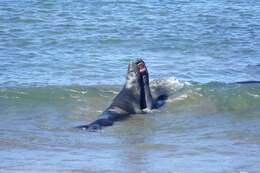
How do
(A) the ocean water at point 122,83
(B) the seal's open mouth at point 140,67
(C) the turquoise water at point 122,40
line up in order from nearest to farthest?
(A) the ocean water at point 122,83 < (B) the seal's open mouth at point 140,67 < (C) the turquoise water at point 122,40

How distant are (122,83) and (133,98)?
1.45 metres

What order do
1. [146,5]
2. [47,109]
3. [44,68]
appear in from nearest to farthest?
[47,109], [44,68], [146,5]

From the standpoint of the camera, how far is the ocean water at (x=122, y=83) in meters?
7.70

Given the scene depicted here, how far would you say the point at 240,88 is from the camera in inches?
443

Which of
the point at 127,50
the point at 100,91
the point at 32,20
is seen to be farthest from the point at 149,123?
the point at 32,20

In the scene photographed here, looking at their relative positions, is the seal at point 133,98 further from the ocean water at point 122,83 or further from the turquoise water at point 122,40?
the turquoise water at point 122,40

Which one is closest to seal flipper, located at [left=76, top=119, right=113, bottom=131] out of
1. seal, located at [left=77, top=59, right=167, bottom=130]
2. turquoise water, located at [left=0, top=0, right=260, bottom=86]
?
seal, located at [left=77, top=59, right=167, bottom=130]

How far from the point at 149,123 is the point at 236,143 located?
59.4 inches

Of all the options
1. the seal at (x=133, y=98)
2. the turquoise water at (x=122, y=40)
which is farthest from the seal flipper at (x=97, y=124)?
the turquoise water at (x=122, y=40)

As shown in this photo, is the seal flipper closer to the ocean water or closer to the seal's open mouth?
the ocean water

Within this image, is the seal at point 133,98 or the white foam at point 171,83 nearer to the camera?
the seal at point 133,98

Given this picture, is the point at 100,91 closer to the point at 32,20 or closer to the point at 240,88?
the point at 240,88

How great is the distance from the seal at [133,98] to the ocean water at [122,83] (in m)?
0.16

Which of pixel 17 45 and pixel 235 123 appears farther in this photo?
pixel 17 45
